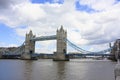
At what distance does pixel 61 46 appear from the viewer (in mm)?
161750

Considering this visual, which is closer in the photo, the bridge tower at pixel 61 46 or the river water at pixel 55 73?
the river water at pixel 55 73

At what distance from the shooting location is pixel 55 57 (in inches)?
6152

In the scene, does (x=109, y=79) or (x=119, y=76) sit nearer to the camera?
(x=119, y=76)

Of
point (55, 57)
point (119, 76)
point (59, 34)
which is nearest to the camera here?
point (119, 76)

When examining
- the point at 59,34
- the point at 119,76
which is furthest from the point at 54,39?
the point at 119,76

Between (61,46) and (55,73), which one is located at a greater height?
(61,46)

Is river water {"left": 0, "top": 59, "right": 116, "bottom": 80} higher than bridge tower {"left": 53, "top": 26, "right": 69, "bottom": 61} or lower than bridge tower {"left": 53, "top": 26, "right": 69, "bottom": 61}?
lower

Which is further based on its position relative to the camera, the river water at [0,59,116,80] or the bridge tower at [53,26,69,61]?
the bridge tower at [53,26,69,61]

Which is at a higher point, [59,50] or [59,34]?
[59,34]

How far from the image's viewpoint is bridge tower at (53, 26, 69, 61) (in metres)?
155

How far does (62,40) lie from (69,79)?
128534 millimetres

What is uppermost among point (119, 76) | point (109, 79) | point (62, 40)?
point (62, 40)

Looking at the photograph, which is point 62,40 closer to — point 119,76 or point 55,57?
point 55,57

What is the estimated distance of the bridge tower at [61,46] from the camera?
155337 millimetres
